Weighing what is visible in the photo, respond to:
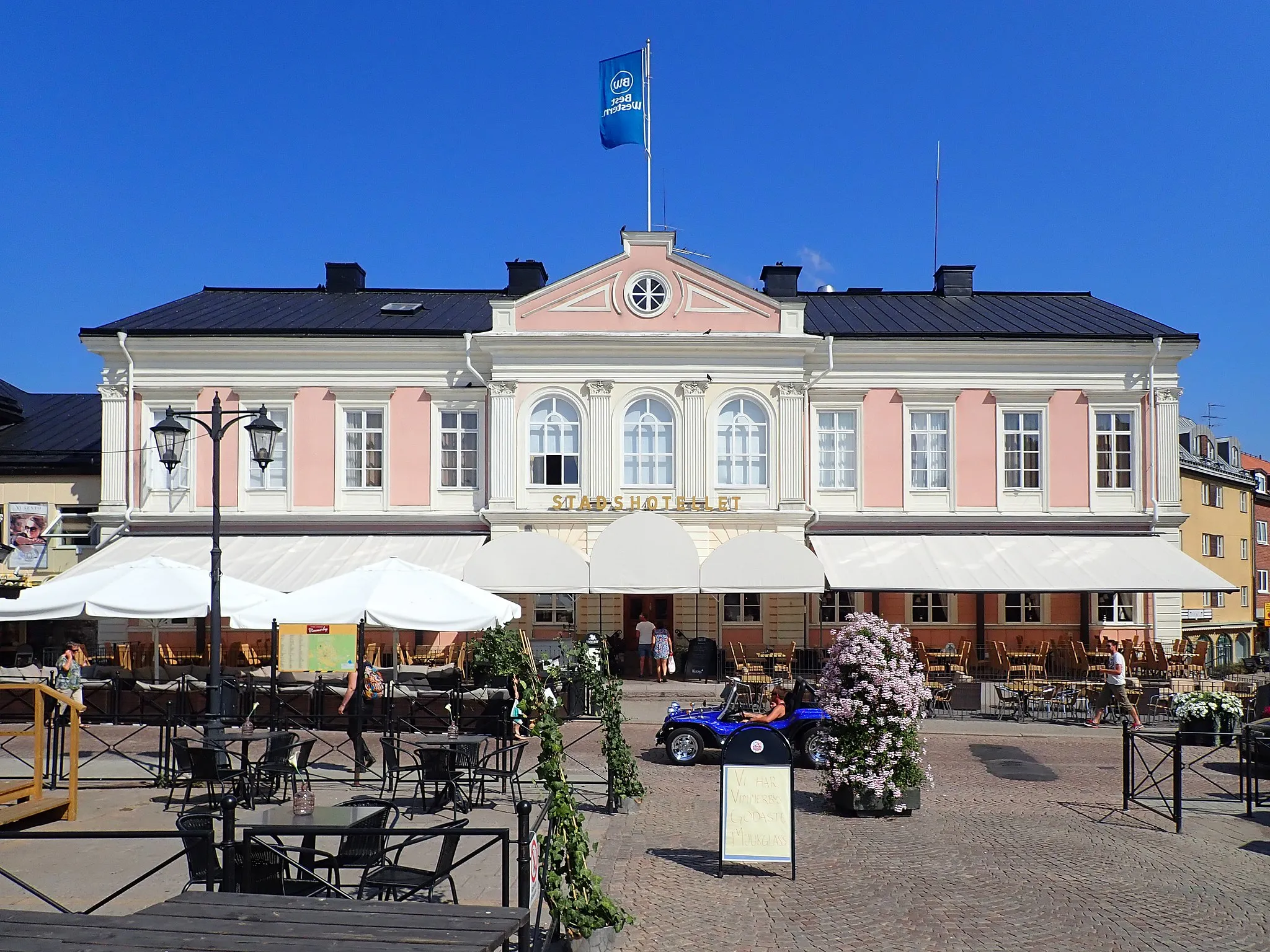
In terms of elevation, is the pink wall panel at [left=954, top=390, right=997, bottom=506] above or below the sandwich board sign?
above

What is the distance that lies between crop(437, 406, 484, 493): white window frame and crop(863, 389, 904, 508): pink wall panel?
10.3m

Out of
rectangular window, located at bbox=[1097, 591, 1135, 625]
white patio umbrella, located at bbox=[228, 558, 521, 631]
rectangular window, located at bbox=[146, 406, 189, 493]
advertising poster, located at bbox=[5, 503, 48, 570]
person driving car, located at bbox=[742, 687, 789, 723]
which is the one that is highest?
rectangular window, located at bbox=[146, 406, 189, 493]

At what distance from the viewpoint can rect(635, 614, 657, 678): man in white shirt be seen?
25.2 meters

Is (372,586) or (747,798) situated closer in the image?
(747,798)

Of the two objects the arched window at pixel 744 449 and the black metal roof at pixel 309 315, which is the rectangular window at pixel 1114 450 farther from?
the black metal roof at pixel 309 315

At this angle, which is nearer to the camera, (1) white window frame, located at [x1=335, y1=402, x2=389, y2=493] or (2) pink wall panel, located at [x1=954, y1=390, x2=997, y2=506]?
(1) white window frame, located at [x1=335, y1=402, x2=389, y2=493]

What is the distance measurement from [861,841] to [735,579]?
1339 cm

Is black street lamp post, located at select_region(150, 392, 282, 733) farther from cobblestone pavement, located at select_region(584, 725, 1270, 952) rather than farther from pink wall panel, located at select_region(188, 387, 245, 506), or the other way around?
pink wall panel, located at select_region(188, 387, 245, 506)

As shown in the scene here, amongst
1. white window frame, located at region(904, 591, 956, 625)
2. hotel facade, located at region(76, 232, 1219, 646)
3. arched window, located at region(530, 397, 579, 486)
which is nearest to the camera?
hotel facade, located at region(76, 232, 1219, 646)

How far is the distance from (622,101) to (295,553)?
49.1ft

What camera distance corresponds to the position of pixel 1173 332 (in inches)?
1072

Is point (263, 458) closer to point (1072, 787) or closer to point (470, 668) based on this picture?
point (470, 668)

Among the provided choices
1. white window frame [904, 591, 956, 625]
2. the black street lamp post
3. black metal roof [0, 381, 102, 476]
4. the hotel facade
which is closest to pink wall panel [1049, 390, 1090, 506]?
the hotel facade

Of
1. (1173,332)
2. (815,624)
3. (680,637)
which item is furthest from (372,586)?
(1173,332)
